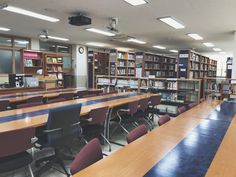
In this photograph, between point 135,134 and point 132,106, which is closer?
point 135,134

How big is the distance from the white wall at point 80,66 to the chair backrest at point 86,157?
9653mm

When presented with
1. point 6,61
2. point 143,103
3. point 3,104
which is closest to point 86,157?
point 3,104

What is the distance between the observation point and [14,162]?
2.03 m

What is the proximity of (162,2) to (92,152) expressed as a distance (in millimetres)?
3621

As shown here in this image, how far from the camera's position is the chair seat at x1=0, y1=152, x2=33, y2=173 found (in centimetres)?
197

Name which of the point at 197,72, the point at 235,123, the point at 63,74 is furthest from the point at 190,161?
the point at 63,74

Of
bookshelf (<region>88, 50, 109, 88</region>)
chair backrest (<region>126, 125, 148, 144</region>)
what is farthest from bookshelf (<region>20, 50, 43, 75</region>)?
chair backrest (<region>126, 125, 148, 144</region>)

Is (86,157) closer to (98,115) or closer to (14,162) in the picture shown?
(14,162)

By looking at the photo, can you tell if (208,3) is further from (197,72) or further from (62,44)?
(62,44)

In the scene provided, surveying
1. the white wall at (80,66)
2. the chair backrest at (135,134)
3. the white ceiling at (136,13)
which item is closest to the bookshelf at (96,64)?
the white wall at (80,66)

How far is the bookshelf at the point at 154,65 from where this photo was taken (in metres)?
9.02

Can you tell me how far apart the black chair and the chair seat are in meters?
0.41

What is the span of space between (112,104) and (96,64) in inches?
294

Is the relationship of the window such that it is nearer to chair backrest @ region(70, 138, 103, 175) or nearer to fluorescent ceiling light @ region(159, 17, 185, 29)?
fluorescent ceiling light @ region(159, 17, 185, 29)
